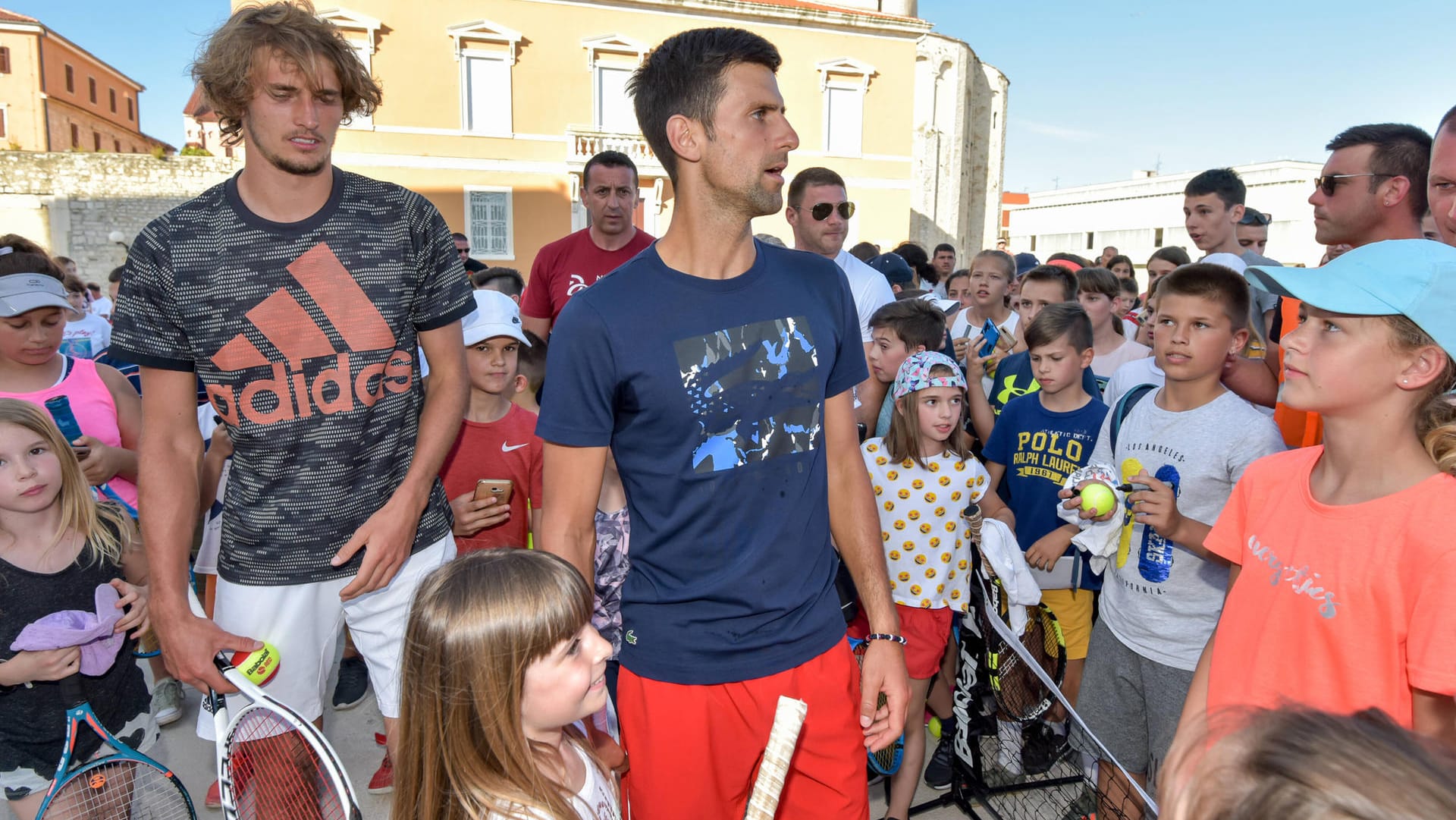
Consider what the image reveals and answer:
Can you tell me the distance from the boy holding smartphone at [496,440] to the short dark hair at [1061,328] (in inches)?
93.9

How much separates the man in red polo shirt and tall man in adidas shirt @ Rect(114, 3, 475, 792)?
2627 millimetres

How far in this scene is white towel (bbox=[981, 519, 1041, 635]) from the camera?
284cm

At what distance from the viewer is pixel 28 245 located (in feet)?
13.3

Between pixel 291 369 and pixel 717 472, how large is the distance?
1.20 metres

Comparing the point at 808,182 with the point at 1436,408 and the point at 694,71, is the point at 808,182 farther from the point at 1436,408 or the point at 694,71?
the point at 1436,408

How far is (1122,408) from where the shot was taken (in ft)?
10.3

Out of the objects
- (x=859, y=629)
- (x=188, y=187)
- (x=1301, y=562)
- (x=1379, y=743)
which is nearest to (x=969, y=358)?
(x=859, y=629)

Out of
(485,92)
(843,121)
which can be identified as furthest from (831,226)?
(843,121)

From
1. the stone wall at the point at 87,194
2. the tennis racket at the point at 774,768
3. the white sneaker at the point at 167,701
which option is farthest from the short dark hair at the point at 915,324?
the stone wall at the point at 87,194

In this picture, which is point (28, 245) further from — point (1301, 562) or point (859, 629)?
point (1301, 562)

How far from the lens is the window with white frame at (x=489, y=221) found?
75.2ft

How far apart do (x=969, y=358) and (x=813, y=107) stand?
22.7m

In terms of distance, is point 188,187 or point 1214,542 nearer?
point 1214,542

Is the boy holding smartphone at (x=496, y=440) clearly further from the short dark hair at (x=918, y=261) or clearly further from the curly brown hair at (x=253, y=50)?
the short dark hair at (x=918, y=261)
